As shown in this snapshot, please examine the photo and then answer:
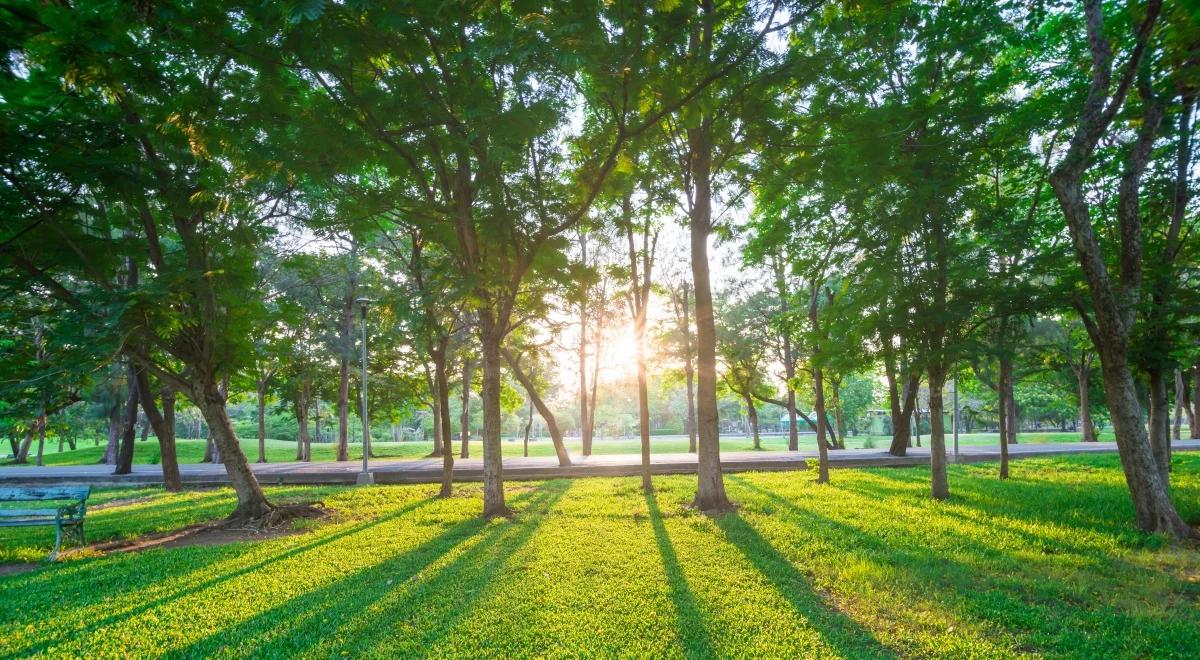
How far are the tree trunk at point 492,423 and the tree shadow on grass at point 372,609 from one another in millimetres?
2201

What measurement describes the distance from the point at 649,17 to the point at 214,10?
4.66 metres

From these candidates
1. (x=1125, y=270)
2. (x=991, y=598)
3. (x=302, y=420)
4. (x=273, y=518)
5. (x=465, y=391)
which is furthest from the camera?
(x=302, y=420)

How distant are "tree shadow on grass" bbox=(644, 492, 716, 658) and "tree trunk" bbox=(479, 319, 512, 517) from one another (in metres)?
3.57

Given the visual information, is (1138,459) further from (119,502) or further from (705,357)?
(119,502)

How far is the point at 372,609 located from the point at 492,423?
4843 mm

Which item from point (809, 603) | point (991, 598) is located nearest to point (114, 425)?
point (809, 603)

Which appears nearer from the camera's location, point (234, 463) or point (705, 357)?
point (234, 463)

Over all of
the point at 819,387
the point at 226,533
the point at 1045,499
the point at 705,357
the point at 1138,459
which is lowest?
the point at 226,533

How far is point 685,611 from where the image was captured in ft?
16.1

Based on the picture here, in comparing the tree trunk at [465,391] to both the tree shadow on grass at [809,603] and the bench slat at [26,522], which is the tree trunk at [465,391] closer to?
the bench slat at [26,522]

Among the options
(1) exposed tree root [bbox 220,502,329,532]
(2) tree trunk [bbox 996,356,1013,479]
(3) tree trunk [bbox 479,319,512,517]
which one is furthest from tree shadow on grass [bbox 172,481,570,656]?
(2) tree trunk [bbox 996,356,1013,479]

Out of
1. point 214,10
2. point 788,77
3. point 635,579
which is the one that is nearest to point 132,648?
point 635,579

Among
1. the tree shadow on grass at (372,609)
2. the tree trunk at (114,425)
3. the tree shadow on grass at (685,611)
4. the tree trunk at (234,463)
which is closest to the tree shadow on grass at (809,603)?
the tree shadow on grass at (685,611)

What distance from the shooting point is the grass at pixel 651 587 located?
434cm
